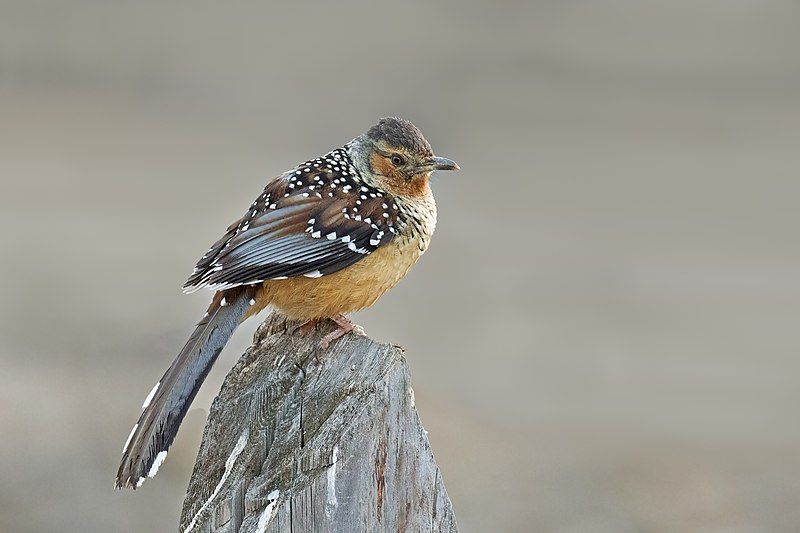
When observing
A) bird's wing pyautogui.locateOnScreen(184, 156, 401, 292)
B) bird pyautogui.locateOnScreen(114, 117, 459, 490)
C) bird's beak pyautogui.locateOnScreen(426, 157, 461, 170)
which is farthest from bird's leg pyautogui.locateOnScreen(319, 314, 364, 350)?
bird's beak pyautogui.locateOnScreen(426, 157, 461, 170)

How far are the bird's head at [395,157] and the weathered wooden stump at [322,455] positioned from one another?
1337 mm

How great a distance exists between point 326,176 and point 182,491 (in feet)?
9.68

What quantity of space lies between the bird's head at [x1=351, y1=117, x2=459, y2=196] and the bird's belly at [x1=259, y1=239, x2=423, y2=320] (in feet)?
1.05

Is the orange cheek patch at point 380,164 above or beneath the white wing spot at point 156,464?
above

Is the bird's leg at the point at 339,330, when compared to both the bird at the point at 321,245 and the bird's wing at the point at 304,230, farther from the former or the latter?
the bird's wing at the point at 304,230

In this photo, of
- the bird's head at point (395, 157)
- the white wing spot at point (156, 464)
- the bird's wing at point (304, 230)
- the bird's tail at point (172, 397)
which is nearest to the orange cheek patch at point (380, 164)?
the bird's head at point (395, 157)

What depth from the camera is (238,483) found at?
9.86 feet

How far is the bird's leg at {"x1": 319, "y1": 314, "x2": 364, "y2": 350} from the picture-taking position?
3.62 meters

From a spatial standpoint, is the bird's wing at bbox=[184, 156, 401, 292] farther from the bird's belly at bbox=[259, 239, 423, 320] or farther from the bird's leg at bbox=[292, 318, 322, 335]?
the bird's leg at bbox=[292, 318, 322, 335]

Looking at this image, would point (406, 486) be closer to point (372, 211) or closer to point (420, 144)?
point (372, 211)

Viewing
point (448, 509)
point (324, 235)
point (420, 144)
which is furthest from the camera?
point (420, 144)

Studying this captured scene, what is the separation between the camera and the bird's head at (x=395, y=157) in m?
4.59

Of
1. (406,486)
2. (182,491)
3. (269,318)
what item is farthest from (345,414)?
(182,491)

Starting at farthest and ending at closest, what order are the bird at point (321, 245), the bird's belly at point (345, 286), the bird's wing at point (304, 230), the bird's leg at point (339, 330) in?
the bird's belly at point (345, 286), the bird's wing at point (304, 230), the bird at point (321, 245), the bird's leg at point (339, 330)
